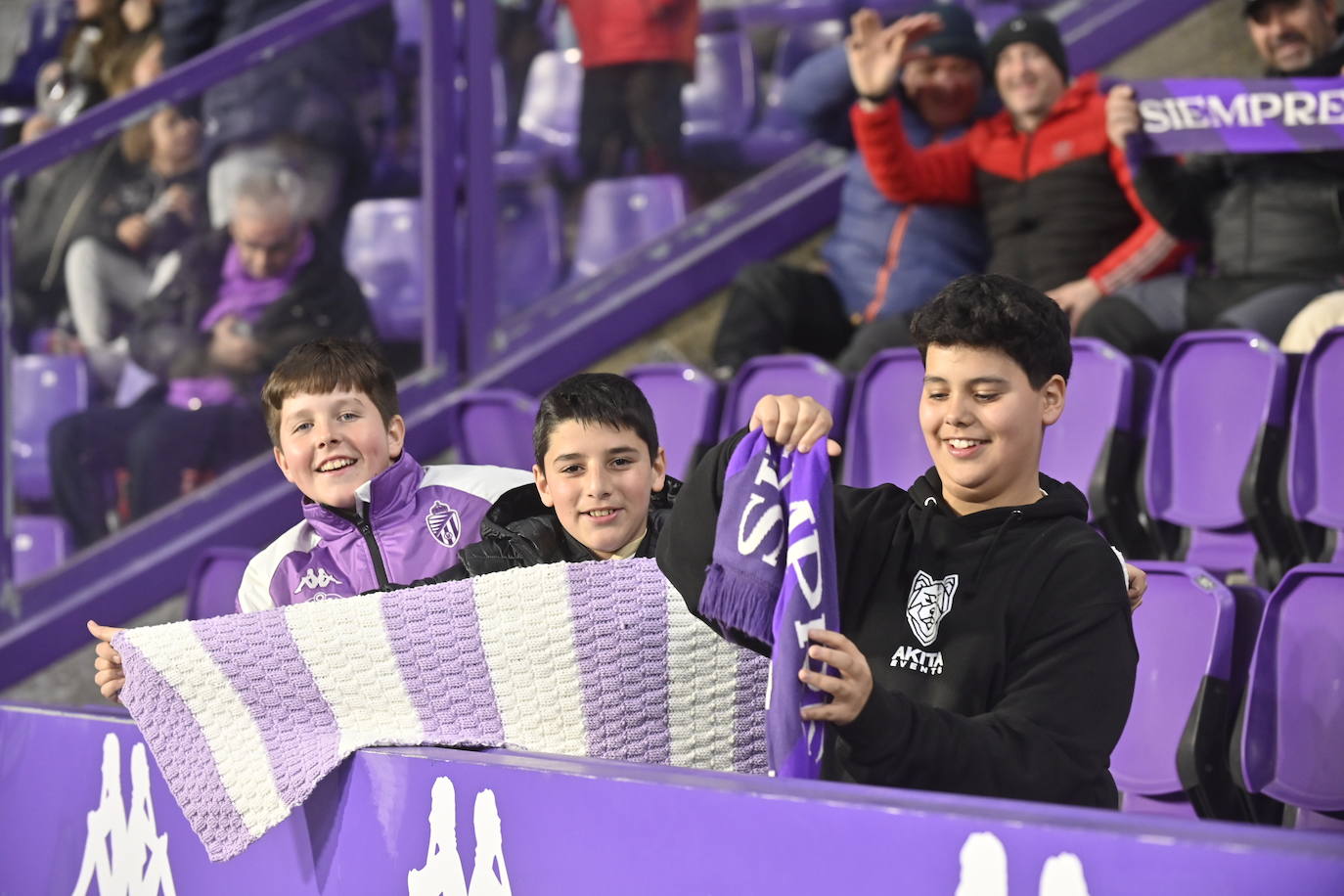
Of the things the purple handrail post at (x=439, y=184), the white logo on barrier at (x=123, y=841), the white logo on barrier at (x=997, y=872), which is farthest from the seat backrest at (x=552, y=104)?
the white logo on barrier at (x=997, y=872)

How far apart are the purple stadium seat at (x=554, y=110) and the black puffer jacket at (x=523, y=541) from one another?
259cm

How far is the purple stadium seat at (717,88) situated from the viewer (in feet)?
17.0

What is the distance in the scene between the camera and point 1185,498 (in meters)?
3.84

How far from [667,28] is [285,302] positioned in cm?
139

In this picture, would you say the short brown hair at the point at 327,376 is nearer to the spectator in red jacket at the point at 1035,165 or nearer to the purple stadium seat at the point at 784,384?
the purple stadium seat at the point at 784,384

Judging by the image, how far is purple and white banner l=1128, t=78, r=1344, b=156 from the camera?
411 centimetres

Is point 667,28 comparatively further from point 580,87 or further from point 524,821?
point 524,821

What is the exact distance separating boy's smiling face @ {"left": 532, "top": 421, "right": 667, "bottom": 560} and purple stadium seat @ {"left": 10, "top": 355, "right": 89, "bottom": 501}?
2.52 meters

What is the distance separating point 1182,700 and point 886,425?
1291 millimetres

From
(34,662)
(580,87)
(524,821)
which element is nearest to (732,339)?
(580,87)

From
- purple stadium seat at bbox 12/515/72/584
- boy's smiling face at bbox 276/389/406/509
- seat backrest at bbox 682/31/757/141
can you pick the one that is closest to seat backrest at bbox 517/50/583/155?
seat backrest at bbox 682/31/757/141

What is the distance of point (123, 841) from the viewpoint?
8.03 feet

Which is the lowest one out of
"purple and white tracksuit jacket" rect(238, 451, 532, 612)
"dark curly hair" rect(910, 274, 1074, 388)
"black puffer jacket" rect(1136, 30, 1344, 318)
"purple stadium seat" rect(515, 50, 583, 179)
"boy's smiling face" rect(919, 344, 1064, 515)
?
"purple and white tracksuit jacket" rect(238, 451, 532, 612)

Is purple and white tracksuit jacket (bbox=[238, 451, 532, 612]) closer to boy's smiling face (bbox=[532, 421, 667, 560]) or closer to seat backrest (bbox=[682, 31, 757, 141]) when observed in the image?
boy's smiling face (bbox=[532, 421, 667, 560])
